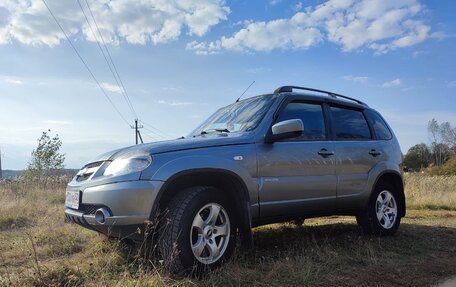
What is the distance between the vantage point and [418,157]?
240 ft

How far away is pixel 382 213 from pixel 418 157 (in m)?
73.0

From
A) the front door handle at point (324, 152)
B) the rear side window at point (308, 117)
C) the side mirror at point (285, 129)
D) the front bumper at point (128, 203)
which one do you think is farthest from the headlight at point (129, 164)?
→ the front door handle at point (324, 152)

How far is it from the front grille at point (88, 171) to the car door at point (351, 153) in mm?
3009

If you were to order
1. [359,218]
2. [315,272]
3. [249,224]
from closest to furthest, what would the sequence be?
[315,272]
[249,224]
[359,218]

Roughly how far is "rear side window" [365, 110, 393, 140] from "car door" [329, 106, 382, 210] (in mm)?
233

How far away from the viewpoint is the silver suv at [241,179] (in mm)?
3943

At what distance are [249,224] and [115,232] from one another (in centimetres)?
134

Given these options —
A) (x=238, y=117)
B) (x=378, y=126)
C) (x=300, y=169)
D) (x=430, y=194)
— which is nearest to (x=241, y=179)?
(x=300, y=169)

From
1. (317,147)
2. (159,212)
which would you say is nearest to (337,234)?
(317,147)

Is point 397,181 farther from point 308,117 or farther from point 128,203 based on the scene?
point 128,203

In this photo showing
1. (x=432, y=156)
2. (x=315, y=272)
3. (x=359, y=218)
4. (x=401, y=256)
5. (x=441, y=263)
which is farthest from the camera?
(x=432, y=156)

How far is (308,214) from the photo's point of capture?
539 centimetres

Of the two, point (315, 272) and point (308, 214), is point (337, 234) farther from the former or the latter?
point (315, 272)

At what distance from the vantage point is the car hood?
13.7ft
